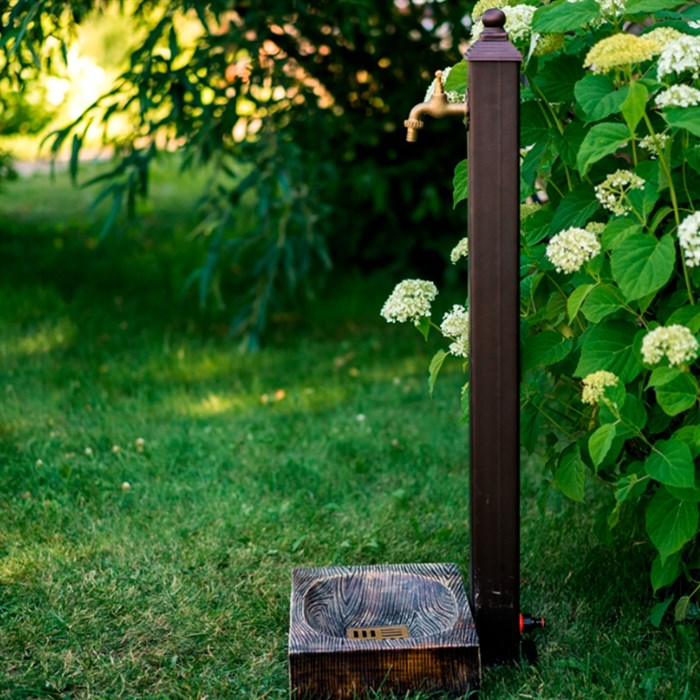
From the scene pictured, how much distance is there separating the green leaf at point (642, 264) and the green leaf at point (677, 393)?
0.18 meters

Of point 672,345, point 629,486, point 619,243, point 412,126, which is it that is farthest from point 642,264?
point 412,126

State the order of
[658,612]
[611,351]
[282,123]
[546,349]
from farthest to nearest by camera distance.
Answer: [282,123]
[658,612]
[546,349]
[611,351]

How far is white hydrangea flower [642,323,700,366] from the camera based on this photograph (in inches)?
68.7

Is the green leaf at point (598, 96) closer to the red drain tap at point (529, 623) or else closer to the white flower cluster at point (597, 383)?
the white flower cluster at point (597, 383)

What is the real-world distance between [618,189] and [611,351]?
0.31 meters

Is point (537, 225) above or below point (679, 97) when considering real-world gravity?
below

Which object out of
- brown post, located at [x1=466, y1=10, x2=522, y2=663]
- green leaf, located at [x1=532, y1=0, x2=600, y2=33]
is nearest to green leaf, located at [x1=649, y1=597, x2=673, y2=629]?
brown post, located at [x1=466, y1=10, x2=522, y2=663]

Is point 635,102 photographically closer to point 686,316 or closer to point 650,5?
point 650,5

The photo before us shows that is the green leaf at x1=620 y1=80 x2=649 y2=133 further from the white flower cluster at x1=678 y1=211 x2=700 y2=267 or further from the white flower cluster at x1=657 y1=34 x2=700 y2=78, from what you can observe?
the white flower cluster at x1=678 y1=211 x2=700 y2=267

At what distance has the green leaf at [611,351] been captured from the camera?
193cm

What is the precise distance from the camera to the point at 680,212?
79.8 inches

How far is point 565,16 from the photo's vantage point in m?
1.86

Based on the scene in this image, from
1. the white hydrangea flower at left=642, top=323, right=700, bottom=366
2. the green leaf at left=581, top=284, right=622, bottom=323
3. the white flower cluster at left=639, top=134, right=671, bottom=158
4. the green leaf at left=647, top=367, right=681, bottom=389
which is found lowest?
the green leaf at left=647, top=367, right=681, bottom=389

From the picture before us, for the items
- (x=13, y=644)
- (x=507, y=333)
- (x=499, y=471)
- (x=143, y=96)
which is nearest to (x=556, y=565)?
(x=499, y=471)
